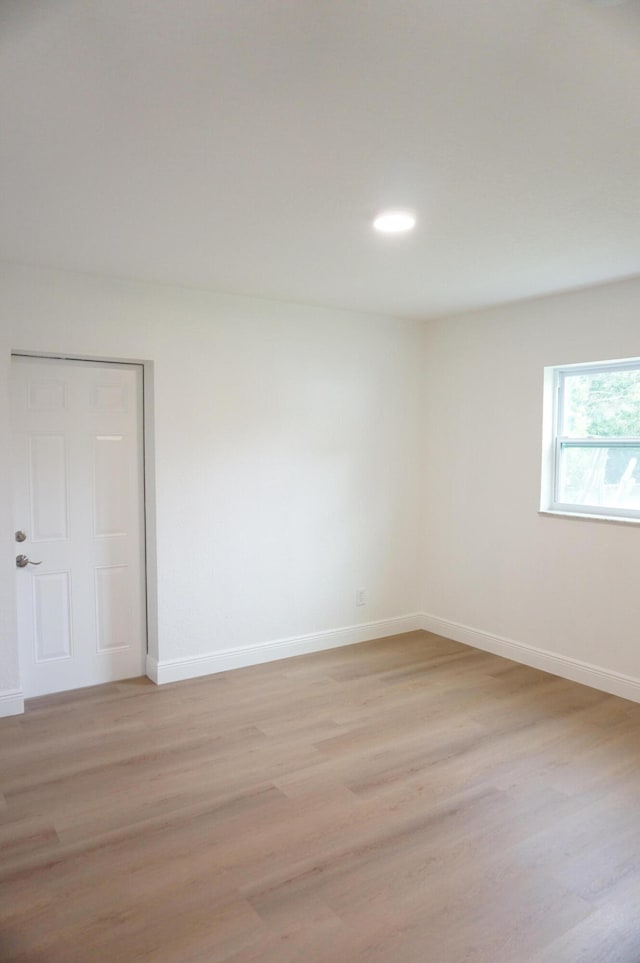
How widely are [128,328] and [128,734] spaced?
2.29 meters

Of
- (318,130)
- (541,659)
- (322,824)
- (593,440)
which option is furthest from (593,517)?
(318,130)

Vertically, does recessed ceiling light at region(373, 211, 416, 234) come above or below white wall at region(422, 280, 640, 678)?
above

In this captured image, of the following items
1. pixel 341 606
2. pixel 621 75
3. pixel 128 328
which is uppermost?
pixel 621 75

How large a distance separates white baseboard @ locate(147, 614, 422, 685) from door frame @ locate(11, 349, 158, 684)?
0.11 meters

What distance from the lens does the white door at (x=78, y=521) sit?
11.9 ft

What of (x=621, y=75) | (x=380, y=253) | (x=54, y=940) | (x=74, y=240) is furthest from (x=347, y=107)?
(x=54, y=940)

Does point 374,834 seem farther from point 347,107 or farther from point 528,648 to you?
point 347,107

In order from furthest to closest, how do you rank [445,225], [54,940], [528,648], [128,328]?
[528,648] < [128,328] < [445,225] < [54,940]

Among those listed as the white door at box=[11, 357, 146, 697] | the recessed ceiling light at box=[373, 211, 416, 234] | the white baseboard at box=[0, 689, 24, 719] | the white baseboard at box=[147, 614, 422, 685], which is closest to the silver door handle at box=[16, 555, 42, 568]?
the white door at box=[11, 357, 146, 697]

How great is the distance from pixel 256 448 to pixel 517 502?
6.05ft

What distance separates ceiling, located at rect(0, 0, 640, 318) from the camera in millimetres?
1398

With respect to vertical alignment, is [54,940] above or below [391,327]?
below

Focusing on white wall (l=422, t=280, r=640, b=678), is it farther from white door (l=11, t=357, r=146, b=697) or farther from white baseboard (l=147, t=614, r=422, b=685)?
white door (l=11, t=357, r=146, b=697)

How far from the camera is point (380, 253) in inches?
123
